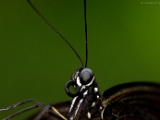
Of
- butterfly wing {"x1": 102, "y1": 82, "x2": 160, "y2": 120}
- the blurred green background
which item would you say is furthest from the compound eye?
the blurred green background

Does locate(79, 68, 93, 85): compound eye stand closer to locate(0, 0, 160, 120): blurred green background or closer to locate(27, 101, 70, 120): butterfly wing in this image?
locate(27, 101, 70, 120): butterfly wing

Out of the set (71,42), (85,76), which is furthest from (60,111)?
(71,42)

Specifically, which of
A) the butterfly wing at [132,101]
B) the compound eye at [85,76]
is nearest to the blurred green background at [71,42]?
the butterfly wing at [132,101]

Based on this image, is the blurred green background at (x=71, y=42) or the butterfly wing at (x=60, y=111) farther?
the blurred green background at (x=71, y=42)

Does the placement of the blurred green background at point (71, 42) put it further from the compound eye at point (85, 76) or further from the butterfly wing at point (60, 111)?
the compound eye at point (85, 76)

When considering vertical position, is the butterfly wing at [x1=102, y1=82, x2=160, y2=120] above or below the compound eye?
below
